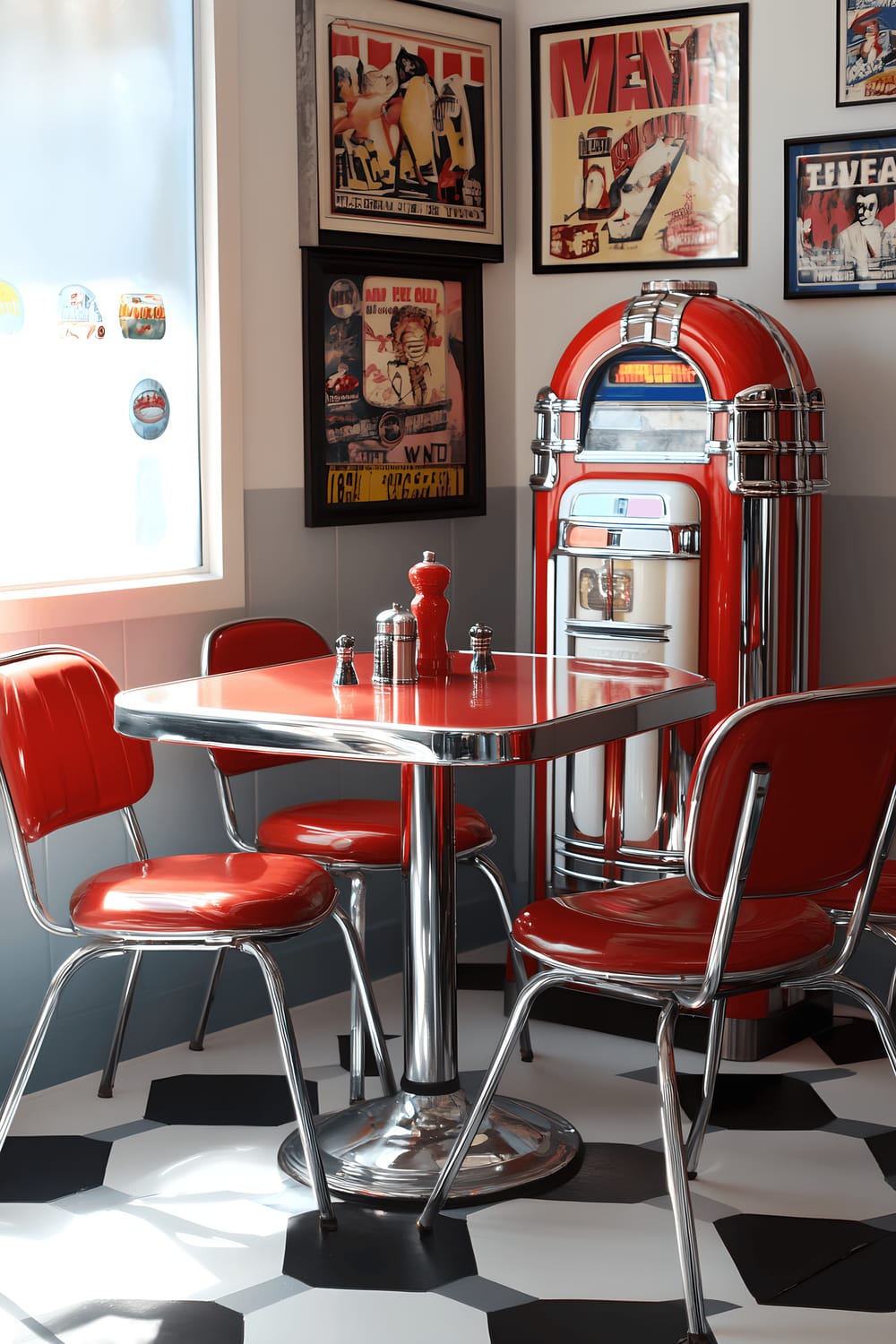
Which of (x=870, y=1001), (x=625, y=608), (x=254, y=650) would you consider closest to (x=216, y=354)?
(x=254, y=650)

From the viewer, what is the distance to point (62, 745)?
282cm

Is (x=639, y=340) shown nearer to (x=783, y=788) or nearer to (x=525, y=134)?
(x=525, y=134)

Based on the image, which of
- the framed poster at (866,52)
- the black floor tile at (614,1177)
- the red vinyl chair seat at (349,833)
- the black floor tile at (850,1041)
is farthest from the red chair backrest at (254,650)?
the framed poster at (866,52)

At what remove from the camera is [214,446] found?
139 inches

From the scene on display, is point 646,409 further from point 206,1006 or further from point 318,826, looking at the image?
point 206,1006

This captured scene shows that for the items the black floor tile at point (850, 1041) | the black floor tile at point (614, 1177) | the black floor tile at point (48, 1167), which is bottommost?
the black floor tile at point (850, 1041)

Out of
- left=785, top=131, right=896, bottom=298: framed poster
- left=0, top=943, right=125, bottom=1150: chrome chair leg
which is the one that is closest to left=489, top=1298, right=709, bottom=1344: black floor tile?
left=0, top=943, right=125, bottom=1150: chrome chair leg

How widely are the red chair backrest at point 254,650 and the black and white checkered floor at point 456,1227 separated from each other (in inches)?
24.8

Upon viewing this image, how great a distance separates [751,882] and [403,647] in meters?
0.78

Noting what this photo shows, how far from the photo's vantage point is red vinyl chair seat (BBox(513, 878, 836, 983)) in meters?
2.34

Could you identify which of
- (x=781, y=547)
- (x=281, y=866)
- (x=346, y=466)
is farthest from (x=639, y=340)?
(x=281, y=866)

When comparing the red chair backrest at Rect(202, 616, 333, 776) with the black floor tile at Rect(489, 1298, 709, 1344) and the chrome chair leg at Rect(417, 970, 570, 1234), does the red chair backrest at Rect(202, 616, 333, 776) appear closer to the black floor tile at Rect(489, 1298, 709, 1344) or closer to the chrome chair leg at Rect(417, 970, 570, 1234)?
the chrome chair leg at Rect(417, 970, 570, 1234)

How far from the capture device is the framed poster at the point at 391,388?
3.74 m

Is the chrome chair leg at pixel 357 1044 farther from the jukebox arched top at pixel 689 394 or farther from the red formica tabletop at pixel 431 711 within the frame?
the jukebox arched top at pixel 689 394
